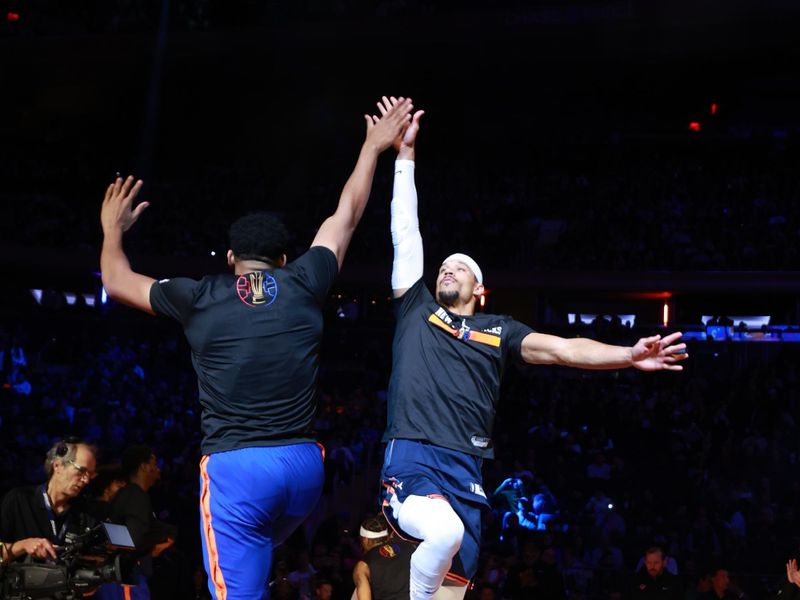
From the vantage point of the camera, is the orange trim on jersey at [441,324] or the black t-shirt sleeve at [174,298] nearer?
the black t-shirt sleeve at [174,298]

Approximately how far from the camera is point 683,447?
54.3 feet

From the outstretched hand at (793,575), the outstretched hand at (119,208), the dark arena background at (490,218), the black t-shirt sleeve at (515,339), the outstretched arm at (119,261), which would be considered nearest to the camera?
the outstretched arm at (119,261)

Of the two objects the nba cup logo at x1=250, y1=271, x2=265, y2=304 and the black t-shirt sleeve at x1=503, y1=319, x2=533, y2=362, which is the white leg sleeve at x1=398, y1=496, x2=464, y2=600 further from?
the nba cup logo at x1=250, y1=271, x2=265, y2=304

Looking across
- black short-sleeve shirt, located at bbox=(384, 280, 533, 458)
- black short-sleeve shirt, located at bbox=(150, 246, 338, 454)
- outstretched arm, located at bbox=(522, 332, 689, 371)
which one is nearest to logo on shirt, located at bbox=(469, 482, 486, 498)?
black short-sleeve shirt, located at bbox=(384, 280, 533, 458)

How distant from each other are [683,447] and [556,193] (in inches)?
345

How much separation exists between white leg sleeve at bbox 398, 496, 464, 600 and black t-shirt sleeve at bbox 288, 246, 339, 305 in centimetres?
108

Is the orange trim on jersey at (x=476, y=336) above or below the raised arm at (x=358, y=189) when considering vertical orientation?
below

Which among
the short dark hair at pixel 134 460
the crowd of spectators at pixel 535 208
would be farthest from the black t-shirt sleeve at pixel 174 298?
the crowd of spectators at pixel 535 208

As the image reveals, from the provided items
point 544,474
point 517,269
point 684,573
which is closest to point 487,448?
point 684,573

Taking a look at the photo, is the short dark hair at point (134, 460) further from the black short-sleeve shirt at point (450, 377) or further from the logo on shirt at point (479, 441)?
the logo on shirt at point (479, 441)

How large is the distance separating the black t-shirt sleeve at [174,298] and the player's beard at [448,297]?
155cm

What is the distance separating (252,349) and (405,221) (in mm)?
1642

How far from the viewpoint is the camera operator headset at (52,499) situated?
483 cm

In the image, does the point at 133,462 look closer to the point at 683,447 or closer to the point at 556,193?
the point at 683,447
